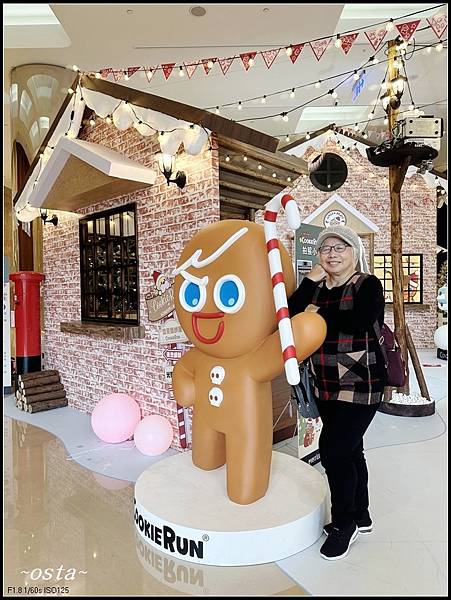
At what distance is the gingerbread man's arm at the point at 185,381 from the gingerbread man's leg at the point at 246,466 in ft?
1.28

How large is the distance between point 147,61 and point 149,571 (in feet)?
23.1

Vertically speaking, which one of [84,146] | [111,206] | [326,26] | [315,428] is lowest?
[315,428]

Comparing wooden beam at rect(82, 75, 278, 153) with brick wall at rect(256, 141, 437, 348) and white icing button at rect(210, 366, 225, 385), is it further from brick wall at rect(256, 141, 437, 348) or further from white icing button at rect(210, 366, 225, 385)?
brick wall at rect(256, 141, 437, 348)

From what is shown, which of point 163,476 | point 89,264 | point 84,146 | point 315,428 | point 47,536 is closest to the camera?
point 47,536

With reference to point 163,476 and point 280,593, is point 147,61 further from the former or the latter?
point 280,593

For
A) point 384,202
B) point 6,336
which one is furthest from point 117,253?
point 384,202

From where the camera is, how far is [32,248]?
6934mm

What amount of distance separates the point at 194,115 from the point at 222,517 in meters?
2.64

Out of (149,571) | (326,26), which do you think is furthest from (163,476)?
(326,26)

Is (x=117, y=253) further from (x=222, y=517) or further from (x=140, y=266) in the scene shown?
(x=222, y=517)

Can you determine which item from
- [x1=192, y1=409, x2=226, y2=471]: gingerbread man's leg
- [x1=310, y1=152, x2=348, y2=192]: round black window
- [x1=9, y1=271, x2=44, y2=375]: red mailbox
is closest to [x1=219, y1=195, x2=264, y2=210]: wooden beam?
[x1=192, y1=409, x2=226, y2=471]: gingerbread man's leg

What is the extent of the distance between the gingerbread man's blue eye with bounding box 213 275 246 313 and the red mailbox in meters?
4.08

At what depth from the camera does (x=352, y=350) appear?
2379 millimetres

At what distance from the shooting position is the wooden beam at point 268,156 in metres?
3.69
